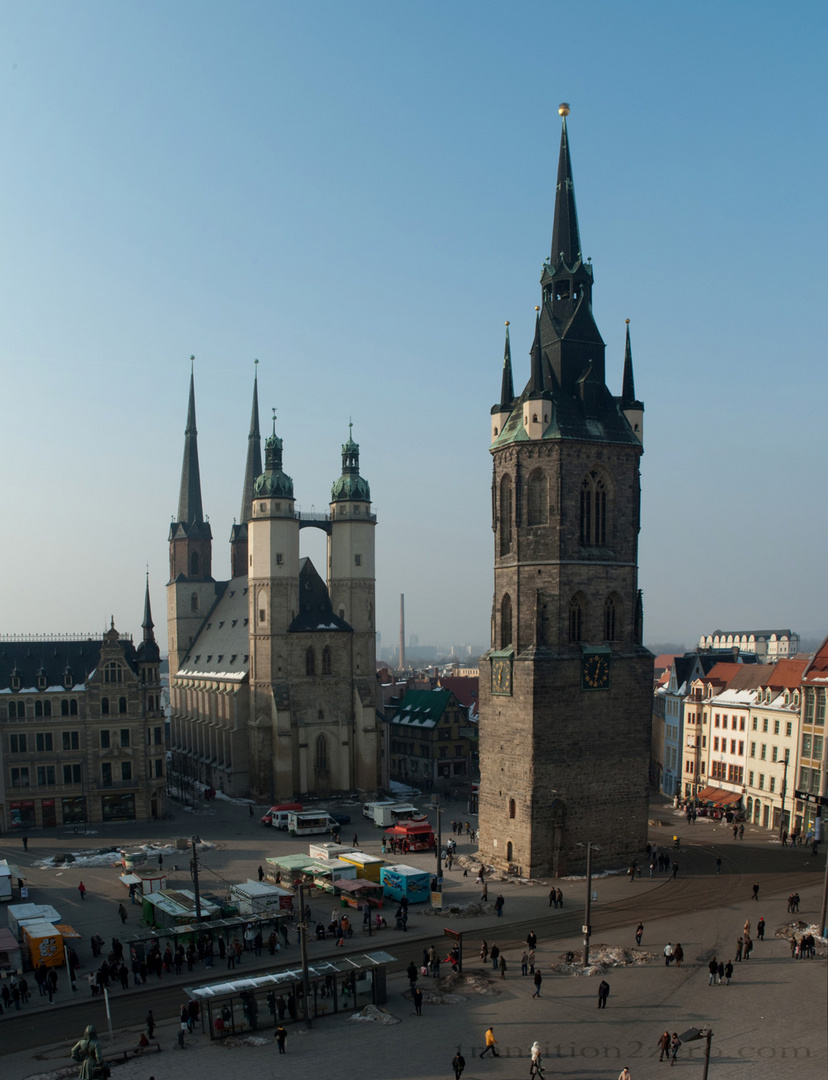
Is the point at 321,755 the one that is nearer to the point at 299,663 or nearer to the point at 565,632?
the point at 299,663

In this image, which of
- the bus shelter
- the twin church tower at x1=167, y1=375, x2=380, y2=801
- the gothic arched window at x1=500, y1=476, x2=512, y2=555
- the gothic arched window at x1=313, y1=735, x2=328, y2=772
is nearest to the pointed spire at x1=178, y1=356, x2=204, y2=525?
the twin church tower at x1=167, y1=375, x2=380, y2=801

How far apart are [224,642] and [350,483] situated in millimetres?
20100

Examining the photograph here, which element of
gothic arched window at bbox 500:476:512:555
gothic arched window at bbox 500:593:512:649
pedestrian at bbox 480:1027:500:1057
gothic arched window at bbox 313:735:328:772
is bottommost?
gothic arched window at bbox 313:735:328:772

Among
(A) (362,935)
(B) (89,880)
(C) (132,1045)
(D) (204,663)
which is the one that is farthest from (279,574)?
(C) (132,1045)

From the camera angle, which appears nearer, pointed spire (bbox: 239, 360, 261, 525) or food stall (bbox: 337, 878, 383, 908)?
food stall (bbox: 337, 878, 383, 908)

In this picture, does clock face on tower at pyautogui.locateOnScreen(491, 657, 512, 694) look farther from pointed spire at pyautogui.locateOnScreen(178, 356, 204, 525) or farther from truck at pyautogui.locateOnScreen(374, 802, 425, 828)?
pointed spire at pyautogui.locateOnScreen(178, 356, 204, 525)

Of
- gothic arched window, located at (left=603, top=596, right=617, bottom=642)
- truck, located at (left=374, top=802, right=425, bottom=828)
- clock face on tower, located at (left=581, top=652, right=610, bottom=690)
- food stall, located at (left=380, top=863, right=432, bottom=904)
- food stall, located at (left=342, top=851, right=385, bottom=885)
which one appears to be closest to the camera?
food stall, located at (left=380, top=863, right=432, bottom=904)

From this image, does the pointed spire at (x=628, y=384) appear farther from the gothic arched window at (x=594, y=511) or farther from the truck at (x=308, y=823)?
the truck at (x=308, y=823)

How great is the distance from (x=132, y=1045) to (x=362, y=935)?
12925mm

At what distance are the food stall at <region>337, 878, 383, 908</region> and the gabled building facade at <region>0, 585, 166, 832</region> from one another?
1049 inches

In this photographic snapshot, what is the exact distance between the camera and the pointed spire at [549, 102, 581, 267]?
2148 inches

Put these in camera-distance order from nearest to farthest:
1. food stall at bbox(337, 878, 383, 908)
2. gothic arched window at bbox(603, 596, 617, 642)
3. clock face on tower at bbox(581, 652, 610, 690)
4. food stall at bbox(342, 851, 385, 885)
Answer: food stall at bbox(337, 878, 383, 908) → food stall at bbox(342, 851, 385, 885) → clock face on tower at bbox(581, 652, 610, 690) → gothic arched window at bbox(603, 596, 617, 642)

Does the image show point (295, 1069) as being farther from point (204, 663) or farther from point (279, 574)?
point (204, 663)

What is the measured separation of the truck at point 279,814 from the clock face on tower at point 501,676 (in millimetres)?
20247
